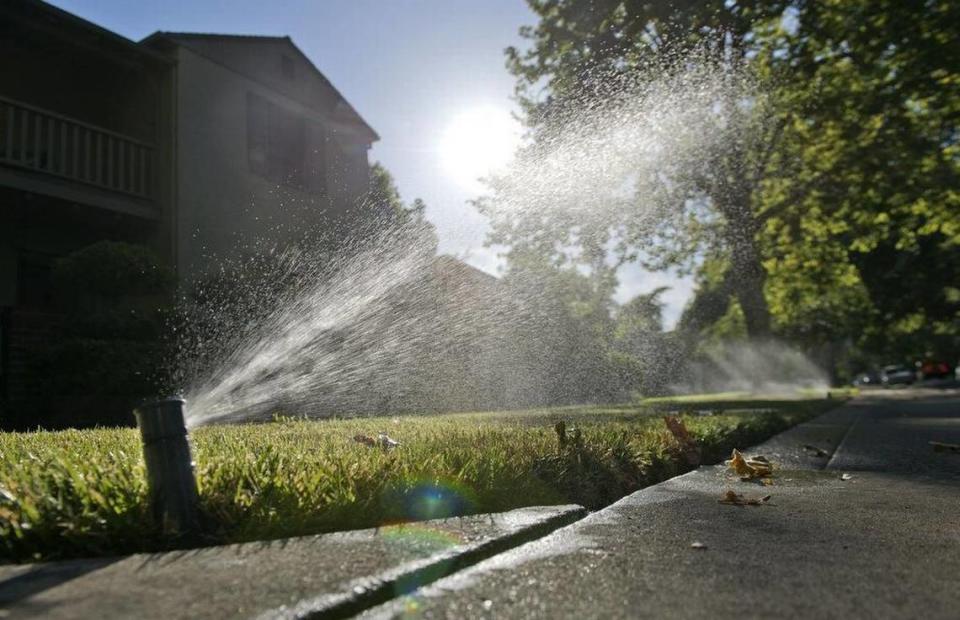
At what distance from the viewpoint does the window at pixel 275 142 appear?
43.6 ft

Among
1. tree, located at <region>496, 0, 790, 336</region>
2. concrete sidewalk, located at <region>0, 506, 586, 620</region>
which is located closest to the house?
tree, located at <region>496, 0, 790, 336</region>

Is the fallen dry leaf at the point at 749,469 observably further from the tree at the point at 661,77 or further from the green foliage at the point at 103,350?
the tree at the point at 661,77

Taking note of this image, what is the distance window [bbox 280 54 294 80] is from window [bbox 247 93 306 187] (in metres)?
0.78

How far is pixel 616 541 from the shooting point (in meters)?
2.56

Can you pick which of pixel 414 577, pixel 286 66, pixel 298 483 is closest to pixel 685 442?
pixel 298 483

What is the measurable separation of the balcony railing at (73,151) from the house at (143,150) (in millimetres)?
24

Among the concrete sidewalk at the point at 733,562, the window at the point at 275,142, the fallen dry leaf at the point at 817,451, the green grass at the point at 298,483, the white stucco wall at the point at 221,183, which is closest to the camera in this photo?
the concrete sidewalk at the point at 733,562

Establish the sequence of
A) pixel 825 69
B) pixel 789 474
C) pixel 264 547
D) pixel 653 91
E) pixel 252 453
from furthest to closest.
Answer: pixel 825 69, pixel 653 91, pixel 789 474, pixel 252 453, pixel 264 547

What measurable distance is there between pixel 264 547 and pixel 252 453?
158 cm

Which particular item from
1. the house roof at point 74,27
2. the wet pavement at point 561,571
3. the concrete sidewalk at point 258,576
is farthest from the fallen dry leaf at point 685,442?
the house roof at point 74,27

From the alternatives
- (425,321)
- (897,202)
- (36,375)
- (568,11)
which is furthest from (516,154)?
(36,375)

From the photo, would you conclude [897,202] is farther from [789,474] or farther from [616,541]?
[616,541]

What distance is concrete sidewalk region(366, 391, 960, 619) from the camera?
6.09ft

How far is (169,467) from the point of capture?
7.97ft
